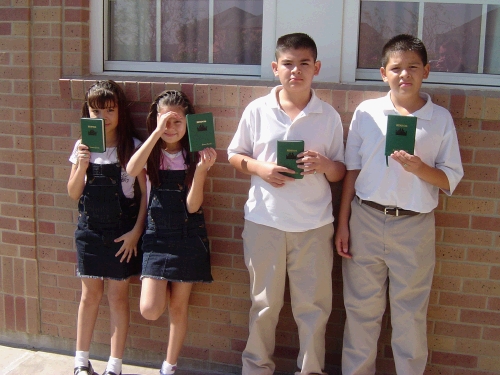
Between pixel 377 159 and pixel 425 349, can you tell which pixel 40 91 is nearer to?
pixel 377 159

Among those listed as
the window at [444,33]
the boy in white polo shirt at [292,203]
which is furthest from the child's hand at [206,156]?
the window at [444,33]

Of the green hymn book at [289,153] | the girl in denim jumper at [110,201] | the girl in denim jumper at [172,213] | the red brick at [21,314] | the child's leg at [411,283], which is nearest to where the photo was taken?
the green hymn book at [289,153]

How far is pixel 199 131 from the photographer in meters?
2.94

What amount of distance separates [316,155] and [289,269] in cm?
67

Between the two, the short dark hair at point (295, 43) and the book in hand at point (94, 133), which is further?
the book in hand at point (94, 133)

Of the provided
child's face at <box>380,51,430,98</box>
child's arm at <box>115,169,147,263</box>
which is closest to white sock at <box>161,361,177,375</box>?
child's arm at <box>115,169,147,263</box>

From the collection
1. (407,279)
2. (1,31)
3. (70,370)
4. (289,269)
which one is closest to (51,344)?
(70,370)

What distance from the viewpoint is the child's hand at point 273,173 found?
9.34ft

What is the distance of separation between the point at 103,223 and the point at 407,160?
68.8 inches

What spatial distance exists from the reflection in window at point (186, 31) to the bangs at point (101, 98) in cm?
61

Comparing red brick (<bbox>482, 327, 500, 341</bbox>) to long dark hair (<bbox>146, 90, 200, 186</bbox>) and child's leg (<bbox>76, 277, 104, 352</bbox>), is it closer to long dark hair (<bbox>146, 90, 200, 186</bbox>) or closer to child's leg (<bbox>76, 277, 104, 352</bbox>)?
long dark hair (<bbox>146, 90, 200, 186</bbox>)

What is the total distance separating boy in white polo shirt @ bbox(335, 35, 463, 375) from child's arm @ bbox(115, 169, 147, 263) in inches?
45.4

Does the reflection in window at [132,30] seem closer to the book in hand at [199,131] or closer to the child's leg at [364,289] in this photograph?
the book in hand at [199,131]

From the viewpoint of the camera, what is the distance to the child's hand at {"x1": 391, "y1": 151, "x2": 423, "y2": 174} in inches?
106
